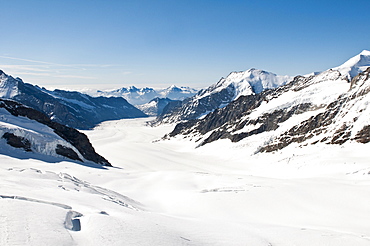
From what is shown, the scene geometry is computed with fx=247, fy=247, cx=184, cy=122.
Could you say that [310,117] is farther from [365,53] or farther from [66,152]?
[365,53]

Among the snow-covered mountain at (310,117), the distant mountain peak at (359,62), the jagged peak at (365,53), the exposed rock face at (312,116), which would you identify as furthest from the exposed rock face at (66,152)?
the jagged peak at (365,53)

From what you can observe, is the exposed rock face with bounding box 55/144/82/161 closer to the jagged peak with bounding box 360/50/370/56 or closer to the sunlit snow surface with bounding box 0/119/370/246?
the sunlit snow surface with bounding box 0/119/370/246

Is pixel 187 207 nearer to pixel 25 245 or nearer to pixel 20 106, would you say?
pixel 25 245

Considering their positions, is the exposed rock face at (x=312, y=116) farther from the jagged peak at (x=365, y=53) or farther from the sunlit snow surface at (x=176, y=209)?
the jagged peak at (x=365, y=53)

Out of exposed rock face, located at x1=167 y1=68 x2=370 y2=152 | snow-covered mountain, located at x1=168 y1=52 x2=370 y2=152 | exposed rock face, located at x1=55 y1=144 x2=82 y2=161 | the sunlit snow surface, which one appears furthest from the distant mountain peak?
exposed rock face, located at x1=55 y1=144 x2=82 y2=161

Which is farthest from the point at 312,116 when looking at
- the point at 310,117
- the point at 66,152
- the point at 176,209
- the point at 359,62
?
the point at 359,62

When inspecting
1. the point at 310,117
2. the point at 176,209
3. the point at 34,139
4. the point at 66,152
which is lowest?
the point at 176,209

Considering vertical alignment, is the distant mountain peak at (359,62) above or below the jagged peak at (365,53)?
below
